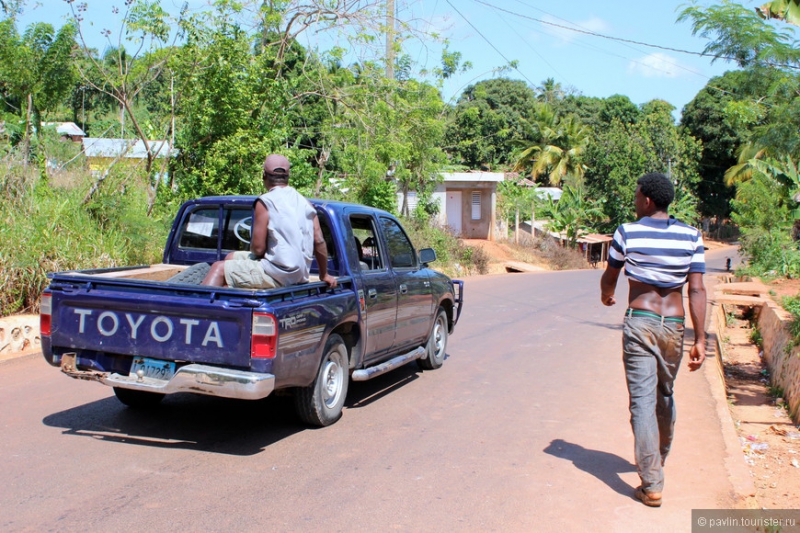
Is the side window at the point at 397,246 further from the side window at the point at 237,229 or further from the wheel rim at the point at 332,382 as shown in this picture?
the wheel rim at the point at 332,382

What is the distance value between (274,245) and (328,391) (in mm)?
1355

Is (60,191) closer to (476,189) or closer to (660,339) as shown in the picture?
(660,339)

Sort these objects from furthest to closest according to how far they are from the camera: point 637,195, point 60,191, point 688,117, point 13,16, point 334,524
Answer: point 688,117
point 13,16
point 60,191
point 637,195
point 334,524

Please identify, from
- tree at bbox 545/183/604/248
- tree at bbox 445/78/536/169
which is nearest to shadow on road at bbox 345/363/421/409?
tree at bbox 445/78/536/169

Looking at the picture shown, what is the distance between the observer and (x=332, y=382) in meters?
6.42

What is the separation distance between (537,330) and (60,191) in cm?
825

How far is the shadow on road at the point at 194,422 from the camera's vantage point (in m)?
5.83

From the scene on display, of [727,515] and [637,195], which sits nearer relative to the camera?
[727,515]

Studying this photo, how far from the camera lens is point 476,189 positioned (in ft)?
124

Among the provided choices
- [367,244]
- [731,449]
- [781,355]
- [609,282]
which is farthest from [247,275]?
[781,355]

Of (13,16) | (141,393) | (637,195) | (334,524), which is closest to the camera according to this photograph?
(334,524)

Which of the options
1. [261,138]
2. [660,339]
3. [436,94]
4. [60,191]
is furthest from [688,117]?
[660,339]

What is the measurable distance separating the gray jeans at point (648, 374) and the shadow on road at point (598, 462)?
34cm

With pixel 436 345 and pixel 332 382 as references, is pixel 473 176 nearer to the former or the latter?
pixel 436 345
